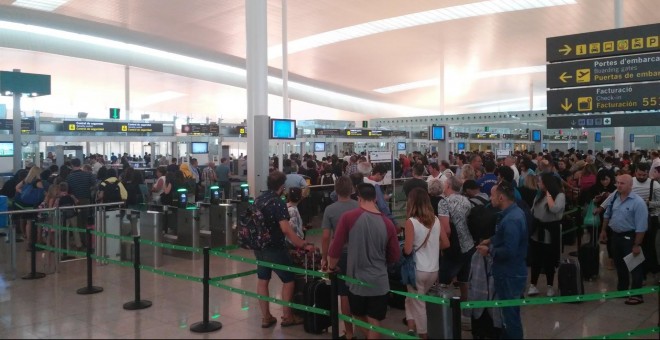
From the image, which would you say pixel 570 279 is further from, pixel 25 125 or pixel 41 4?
pixel 41 4

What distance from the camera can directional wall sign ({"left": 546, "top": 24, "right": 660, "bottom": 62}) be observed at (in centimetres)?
720

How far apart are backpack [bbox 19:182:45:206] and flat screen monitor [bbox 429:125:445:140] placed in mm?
10501

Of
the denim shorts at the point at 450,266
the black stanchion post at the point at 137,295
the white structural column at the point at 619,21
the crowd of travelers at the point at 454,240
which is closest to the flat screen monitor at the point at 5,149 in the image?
the black stanchion post at the point at 137,295

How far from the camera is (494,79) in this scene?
41.0 metres

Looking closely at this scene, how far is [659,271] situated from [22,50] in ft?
88.4

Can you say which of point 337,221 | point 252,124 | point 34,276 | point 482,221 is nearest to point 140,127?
point 252,124

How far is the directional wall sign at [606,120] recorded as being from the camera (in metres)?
7.36

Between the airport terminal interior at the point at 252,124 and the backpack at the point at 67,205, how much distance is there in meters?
0.04

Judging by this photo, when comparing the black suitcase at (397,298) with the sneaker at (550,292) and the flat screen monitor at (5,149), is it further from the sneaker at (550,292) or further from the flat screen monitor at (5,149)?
the flat screen monitor at (5,149)

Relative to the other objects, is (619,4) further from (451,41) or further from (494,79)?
(494,79)

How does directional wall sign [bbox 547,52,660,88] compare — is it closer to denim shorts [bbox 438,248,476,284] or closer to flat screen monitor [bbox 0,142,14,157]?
denim shorts [bbox 438,248,476,284]

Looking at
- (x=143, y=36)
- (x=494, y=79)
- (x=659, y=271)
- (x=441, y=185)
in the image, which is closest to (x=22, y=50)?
(x=143, y=36)

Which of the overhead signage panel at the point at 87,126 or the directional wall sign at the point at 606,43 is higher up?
the directional wall sign at the point at 606,43

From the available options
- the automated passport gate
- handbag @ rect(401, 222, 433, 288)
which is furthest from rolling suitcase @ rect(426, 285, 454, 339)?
the automated passport gate
